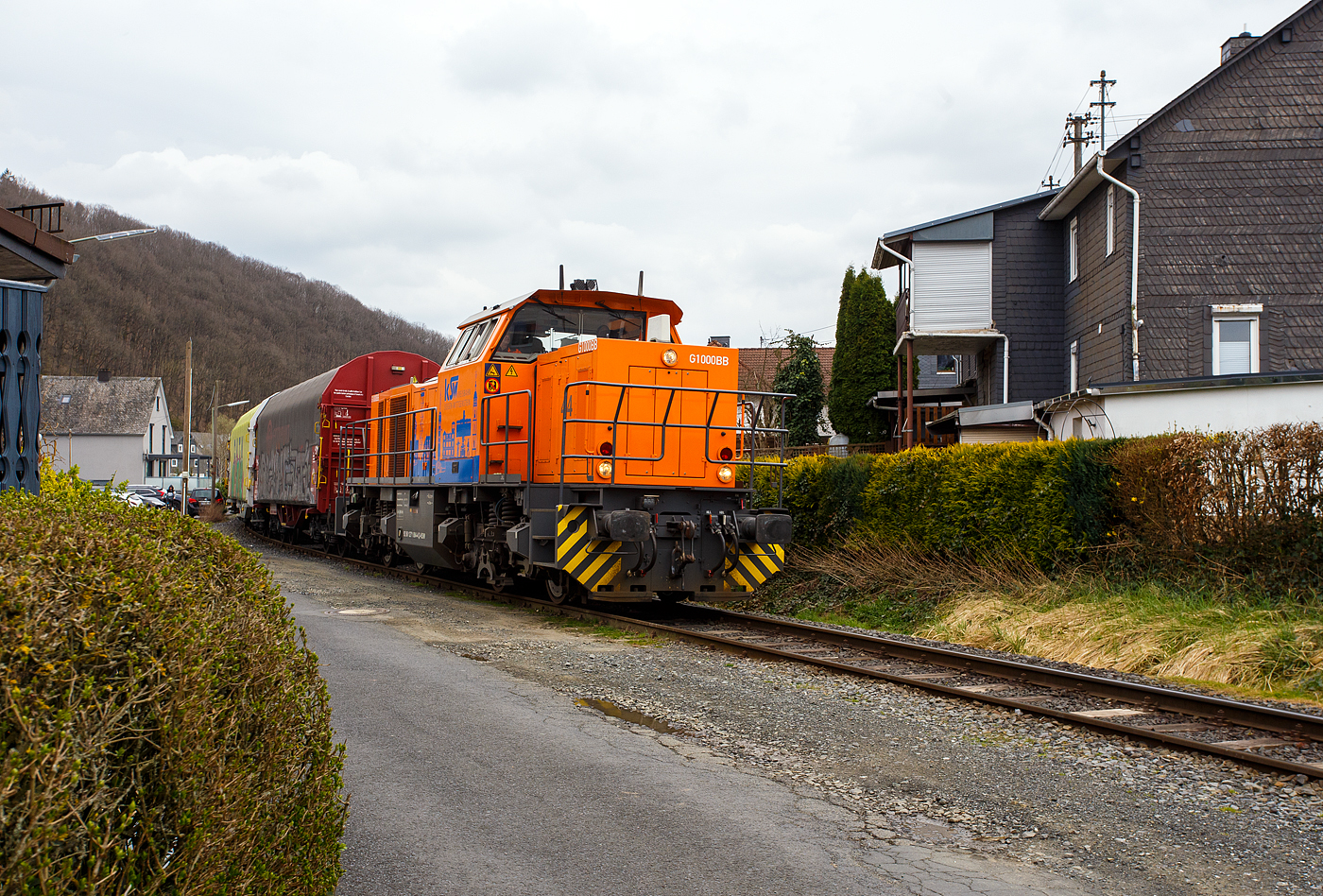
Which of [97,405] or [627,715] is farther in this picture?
[97,405]

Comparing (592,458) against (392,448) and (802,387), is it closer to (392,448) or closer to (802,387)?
(392,448)

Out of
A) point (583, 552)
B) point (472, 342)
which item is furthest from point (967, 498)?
point (472, 342)

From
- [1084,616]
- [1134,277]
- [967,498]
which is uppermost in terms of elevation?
[1134,277]

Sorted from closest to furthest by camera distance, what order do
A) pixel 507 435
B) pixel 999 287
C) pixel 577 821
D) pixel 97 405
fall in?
pixel 577 821, pixel 507 435, pixel 999 287, pixel 97 405


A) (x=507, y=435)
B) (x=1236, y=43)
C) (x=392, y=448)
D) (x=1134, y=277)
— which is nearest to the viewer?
(x=507, y=435)

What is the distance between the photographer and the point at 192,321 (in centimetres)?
11438

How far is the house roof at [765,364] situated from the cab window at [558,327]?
97.3ft

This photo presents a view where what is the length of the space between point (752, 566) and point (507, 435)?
122 inches

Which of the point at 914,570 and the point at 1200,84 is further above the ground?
the point at 1200,84

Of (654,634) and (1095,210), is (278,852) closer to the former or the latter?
(654,634)

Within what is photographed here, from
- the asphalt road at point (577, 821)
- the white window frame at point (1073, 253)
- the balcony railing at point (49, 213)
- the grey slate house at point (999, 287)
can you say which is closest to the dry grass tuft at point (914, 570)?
the asphalt road at point (577, 821)

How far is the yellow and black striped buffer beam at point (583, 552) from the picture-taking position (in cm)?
1022

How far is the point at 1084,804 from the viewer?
4.98 m

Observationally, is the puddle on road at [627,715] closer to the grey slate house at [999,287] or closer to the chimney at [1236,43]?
the grey slate house at [999,287]
